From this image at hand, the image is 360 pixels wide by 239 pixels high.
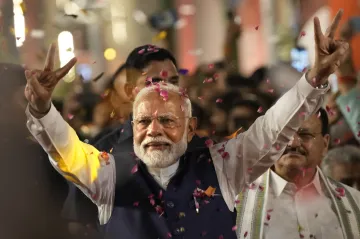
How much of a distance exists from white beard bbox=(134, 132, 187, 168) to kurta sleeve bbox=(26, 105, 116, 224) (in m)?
0.14

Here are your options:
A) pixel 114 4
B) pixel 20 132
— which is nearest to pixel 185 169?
pixel 20 132

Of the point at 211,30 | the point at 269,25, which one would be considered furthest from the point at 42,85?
the point at 211,30

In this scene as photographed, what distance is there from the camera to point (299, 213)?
378cm

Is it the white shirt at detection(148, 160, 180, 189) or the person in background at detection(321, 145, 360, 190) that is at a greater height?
the white shirt at detection(148, 160, 180, 189)

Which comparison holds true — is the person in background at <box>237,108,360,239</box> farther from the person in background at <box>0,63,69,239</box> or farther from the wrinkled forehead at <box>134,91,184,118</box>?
the person in background at <box>0,63,69,239</box>

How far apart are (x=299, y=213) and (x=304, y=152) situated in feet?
0.95

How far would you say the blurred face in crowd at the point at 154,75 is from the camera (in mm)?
3695

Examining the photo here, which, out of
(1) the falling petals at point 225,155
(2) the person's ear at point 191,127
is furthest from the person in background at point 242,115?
(1) the falling petals at point 225,155

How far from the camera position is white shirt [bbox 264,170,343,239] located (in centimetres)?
372

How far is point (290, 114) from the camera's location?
314 centimetres

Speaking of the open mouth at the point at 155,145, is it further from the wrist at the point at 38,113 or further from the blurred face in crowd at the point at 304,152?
the blurred face in crowd at the point at 304,152

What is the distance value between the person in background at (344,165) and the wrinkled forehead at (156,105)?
1.24 metres

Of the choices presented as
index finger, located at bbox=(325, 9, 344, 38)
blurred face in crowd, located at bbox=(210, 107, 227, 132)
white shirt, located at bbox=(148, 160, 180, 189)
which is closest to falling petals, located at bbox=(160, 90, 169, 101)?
white shirt, located at bbox=(148, 160, 180, 189)

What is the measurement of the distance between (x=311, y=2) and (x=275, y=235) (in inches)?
114
